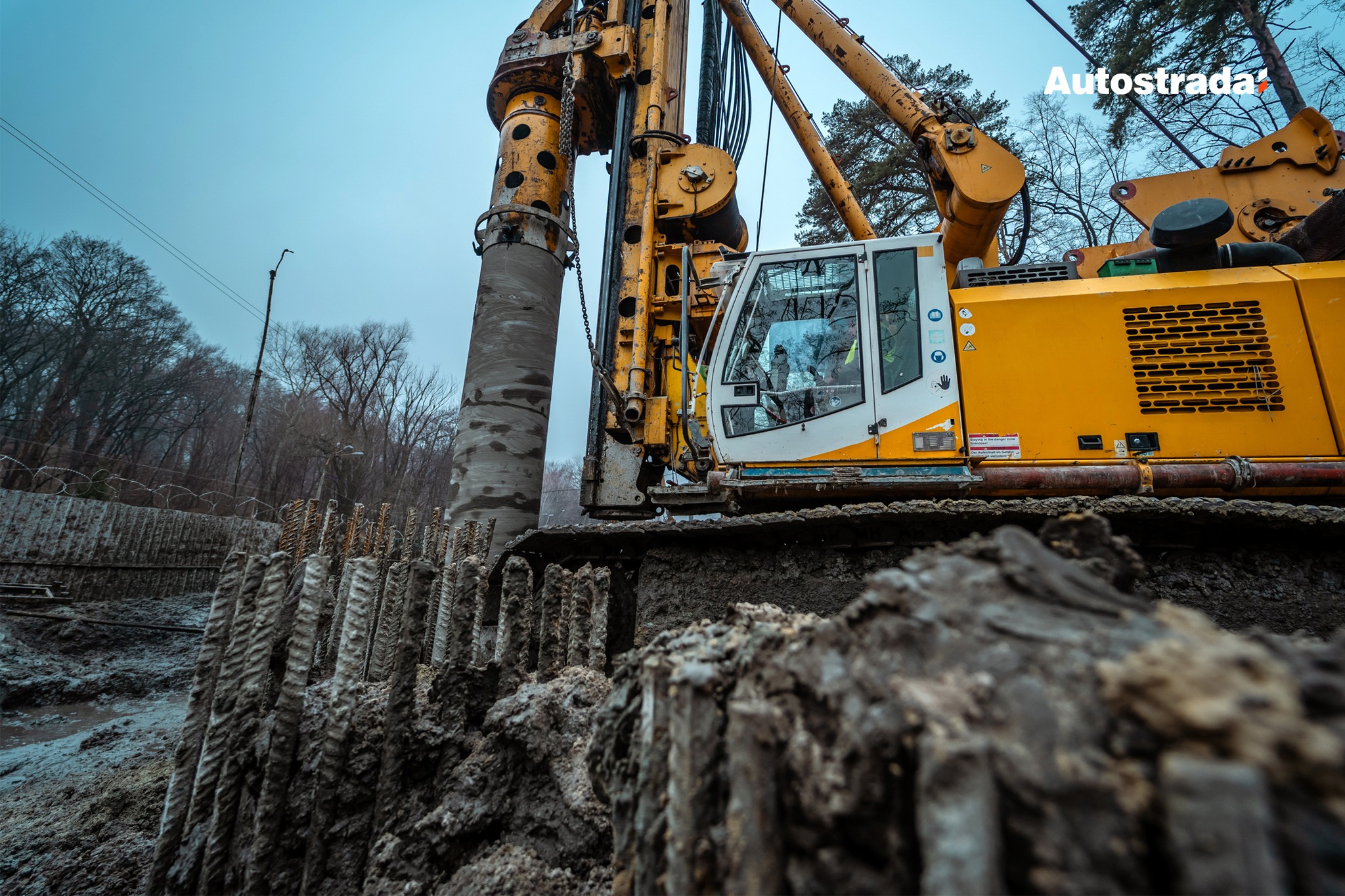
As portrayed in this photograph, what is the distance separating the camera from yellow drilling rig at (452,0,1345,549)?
3.31m

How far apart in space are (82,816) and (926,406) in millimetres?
5202

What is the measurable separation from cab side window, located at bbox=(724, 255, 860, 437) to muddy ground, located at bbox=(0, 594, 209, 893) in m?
3.89

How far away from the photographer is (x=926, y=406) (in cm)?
366

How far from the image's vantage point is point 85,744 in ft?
15.3

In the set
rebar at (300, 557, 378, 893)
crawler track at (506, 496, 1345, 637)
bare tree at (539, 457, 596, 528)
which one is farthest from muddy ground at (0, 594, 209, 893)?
bare tree at (539, 457, 596, 528)

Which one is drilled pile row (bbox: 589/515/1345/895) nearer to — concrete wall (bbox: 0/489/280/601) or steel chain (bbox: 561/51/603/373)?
steel chain (bbox: 561/51/603/373)

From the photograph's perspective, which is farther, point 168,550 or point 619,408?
point 168,550

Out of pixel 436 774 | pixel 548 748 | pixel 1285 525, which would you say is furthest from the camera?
pixel 1285 525

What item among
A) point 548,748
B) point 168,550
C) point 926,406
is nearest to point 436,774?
point 548,748

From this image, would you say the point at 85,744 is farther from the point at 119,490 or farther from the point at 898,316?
the point at 119,490

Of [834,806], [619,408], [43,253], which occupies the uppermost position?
[43,253]

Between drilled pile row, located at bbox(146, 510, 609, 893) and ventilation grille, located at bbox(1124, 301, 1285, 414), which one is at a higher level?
ventilation grille, located at bbox(1124, 301, 1285, 414)

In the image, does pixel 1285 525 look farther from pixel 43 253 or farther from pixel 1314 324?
pixel 43 253

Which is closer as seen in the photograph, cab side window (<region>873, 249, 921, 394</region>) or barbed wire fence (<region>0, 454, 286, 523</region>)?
cab side window (<region>873, 249, 921, 394</region>)
